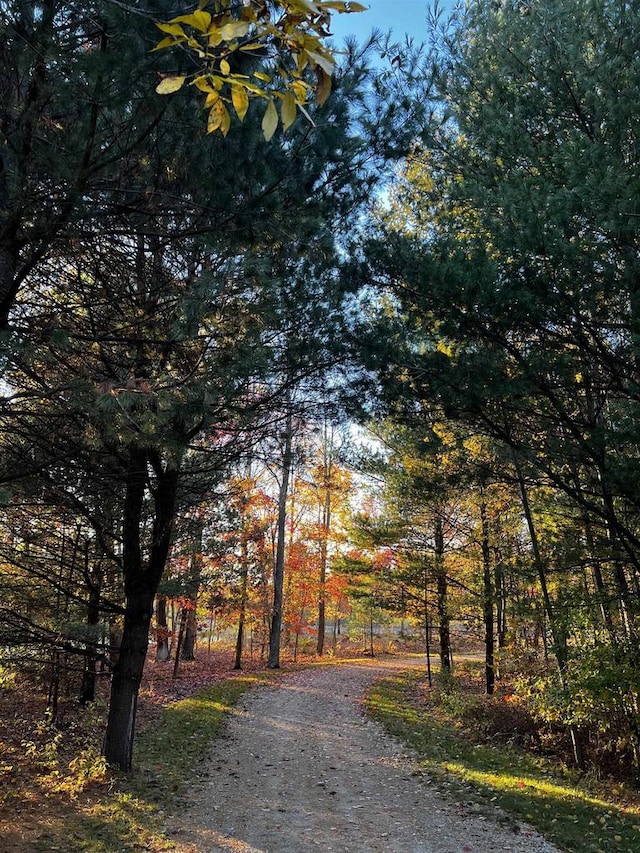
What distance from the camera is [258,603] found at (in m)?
18.3

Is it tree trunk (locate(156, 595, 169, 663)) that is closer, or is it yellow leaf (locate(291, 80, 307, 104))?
yellow leaf (locate(291, 80, 307, 104))

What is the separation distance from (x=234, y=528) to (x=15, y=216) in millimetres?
9391

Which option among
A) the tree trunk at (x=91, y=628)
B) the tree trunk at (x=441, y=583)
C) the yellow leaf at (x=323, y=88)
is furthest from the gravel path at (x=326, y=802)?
the yellow leaf at (x=323, y=88)

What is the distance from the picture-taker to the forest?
3434 millimetres

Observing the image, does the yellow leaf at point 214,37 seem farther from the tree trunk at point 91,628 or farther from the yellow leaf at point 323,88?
the tree trunk at point 91,628

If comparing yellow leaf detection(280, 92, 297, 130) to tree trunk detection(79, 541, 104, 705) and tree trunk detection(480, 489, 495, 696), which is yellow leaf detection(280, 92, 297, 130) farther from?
tree trunk detection(480, 489, 495, 696)

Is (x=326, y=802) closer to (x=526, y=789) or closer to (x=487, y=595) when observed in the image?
(x=526, y=789)

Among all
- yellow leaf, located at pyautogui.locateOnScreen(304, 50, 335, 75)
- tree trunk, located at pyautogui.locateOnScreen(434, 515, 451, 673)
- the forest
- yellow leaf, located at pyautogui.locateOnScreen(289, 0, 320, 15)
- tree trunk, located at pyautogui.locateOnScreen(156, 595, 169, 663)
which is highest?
A: the forest

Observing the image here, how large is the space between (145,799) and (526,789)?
440cm

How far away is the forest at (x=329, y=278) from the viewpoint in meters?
3.43

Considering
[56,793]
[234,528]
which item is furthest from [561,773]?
[234,528]

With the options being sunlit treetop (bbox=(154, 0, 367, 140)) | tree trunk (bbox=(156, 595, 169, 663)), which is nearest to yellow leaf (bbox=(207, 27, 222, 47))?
sunlit treetop (bbox=(154, 0, 367, 140))

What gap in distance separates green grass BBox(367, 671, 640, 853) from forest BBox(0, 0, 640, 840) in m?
0.93

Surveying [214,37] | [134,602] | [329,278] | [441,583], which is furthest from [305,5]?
[441,583]
